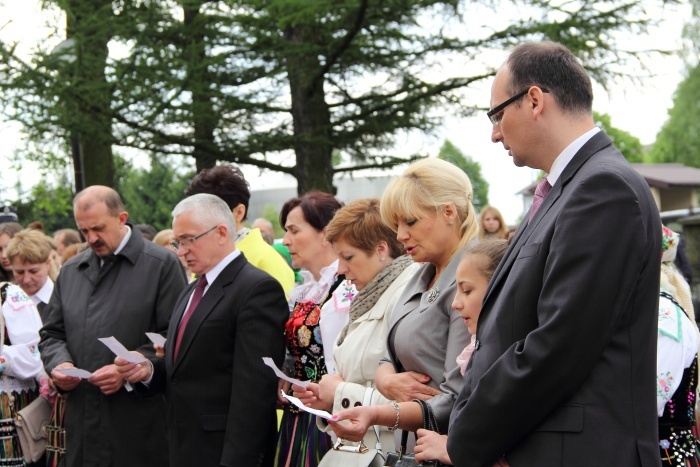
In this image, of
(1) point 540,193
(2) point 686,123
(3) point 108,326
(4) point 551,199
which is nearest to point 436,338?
(1) point 540,193

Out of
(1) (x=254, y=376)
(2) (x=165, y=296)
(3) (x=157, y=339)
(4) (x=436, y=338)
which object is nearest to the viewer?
(4) (x=436, y=338)

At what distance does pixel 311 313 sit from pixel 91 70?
7.67 metres

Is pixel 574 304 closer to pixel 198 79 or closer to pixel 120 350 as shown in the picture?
pixel 120 350

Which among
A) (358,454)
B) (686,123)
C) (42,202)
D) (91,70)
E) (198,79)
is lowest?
(358,454)

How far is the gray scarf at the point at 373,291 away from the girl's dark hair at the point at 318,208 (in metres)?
0.83

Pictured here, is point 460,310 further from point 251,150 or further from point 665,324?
point 251,150

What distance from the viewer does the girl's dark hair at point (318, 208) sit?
5031mm

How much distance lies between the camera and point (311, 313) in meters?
4.80

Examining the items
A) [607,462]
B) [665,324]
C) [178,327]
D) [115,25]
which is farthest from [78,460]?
[115,25]

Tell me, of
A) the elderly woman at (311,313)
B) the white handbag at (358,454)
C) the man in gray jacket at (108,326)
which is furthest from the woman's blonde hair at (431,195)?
the man in gray jacket at (108,326)

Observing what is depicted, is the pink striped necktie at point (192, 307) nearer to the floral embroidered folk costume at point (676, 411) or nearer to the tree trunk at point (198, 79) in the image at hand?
the floral embroidered folk costume at point (676, 411)

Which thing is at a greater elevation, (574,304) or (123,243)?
(123,243)

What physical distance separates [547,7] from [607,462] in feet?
30.9

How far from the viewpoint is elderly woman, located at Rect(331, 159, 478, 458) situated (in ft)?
11.3
